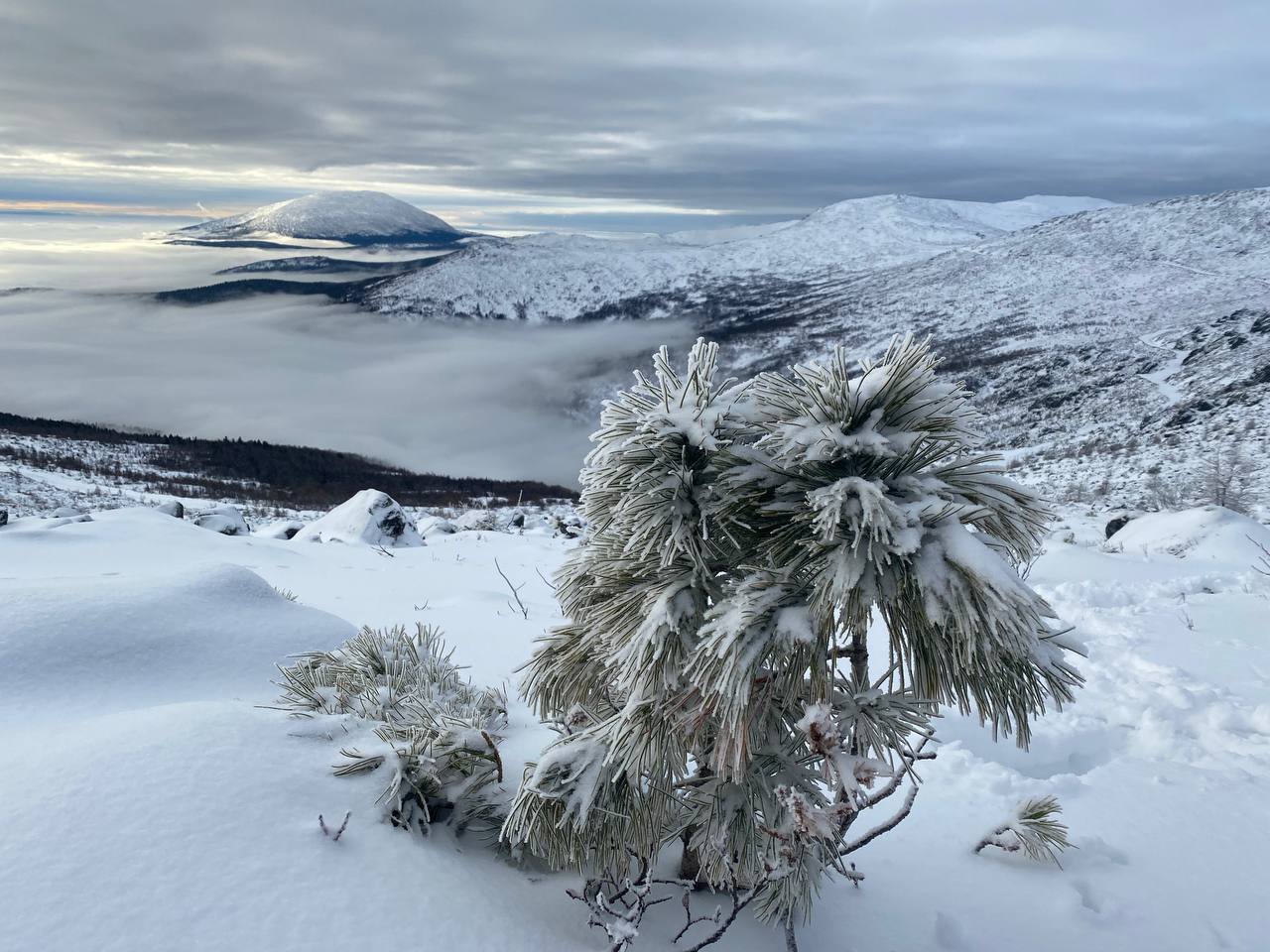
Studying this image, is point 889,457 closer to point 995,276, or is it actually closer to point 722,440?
point 722,440

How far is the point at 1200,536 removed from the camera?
32.0 feet

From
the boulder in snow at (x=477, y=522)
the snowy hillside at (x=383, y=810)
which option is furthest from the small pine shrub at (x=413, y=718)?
the boulder in snow at (x=477, y=522)

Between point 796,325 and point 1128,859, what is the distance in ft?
509

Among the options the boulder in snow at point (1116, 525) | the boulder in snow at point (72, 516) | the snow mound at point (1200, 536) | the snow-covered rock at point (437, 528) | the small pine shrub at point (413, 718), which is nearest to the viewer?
the small pine shrub at point (413, 718)

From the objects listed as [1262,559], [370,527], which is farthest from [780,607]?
[370,527]

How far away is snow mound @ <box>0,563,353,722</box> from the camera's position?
11.1 feet

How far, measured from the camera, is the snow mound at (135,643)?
3375mm

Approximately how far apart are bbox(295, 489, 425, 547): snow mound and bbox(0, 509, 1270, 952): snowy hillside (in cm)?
971

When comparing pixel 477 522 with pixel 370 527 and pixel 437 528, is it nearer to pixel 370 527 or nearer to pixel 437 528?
pixel 437 528

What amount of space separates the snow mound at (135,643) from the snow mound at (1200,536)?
10.2 meters

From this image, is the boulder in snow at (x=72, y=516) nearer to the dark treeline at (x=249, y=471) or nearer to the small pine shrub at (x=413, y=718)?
the small pine shrub at (x=413, y=718)

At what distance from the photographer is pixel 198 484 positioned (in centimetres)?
6656

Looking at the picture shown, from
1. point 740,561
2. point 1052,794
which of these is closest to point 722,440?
point 740,561

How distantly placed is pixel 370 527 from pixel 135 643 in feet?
38.0
